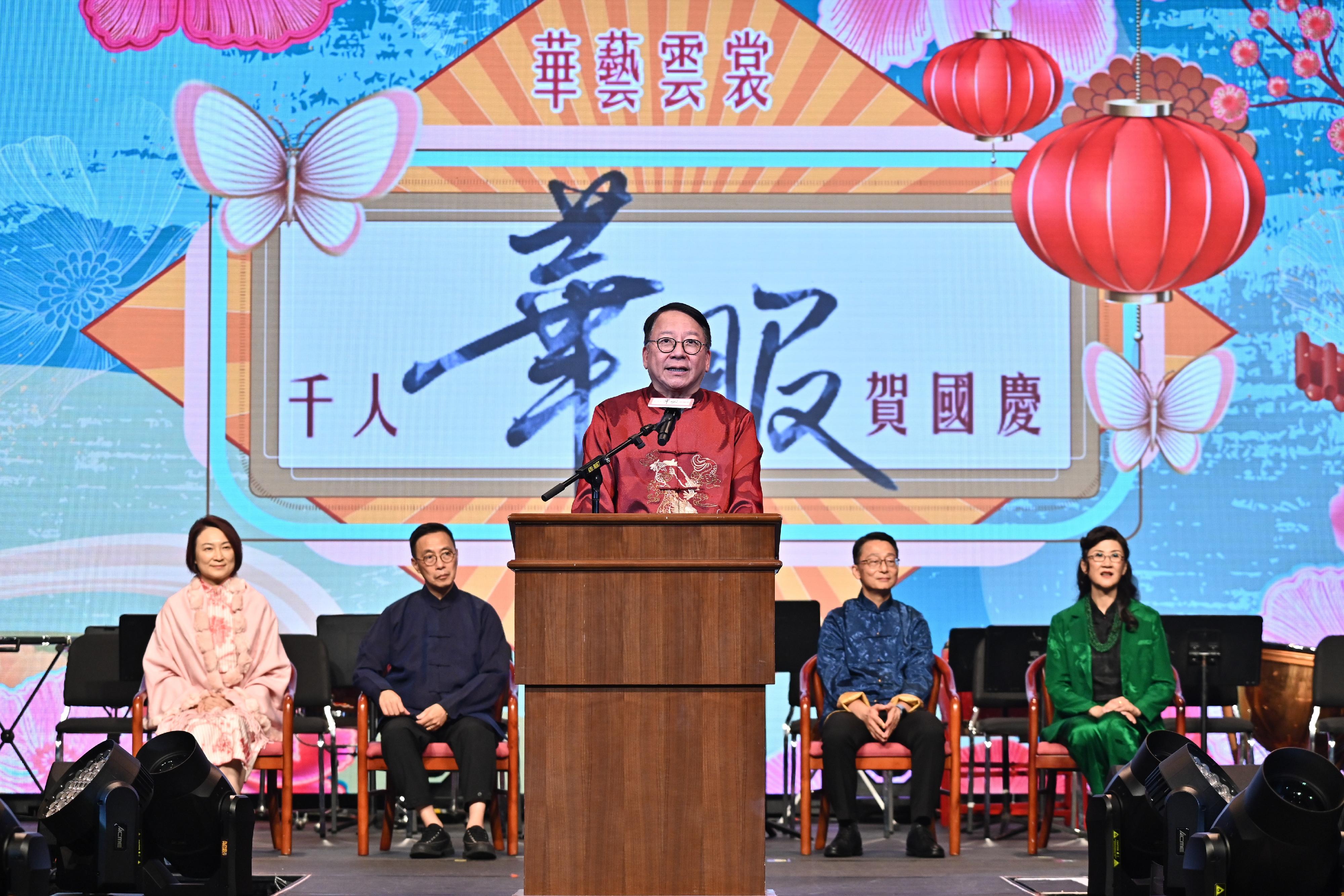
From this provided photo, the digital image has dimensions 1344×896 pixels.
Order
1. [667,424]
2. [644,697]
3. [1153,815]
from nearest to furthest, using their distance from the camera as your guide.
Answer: [644,697]
[667,424]
[1153,815]

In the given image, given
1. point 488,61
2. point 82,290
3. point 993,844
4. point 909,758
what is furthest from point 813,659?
point 82,290

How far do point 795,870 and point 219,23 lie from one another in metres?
4.10

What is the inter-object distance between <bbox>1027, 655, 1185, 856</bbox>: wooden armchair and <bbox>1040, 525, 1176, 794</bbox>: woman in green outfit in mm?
40

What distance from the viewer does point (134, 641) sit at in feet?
19.0

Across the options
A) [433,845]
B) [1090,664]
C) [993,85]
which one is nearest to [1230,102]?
[993,85]

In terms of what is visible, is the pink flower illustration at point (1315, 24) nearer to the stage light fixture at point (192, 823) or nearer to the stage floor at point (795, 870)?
the stage floor at point (795, 870)

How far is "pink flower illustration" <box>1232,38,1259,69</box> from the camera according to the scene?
22.1ft

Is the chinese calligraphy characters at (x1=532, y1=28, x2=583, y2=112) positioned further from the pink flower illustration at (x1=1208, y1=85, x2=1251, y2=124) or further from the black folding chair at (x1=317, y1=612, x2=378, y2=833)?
the pink flower illustration at (x1=1208, y1=85, x2=1251, y2=124)

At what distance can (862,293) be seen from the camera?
665 centimetres

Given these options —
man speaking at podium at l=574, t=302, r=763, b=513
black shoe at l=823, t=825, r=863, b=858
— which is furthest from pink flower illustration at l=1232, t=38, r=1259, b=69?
man speaking at podium at l=574, t=302, r=763, b=513

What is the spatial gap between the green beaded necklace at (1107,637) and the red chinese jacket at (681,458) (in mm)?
2124

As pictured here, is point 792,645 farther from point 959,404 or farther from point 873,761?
point 959,404

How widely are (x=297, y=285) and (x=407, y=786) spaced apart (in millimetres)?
2241

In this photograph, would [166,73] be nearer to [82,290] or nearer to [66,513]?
[82,290]
